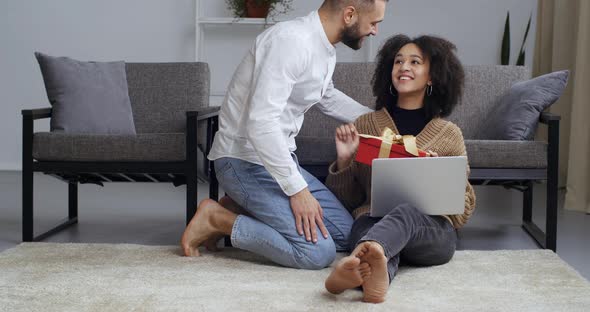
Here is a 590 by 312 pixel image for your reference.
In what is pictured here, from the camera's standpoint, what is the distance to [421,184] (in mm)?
2402

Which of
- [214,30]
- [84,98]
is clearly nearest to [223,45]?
[214,30]

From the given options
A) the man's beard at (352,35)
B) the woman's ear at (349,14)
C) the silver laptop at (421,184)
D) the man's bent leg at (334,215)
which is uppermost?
the woman's ear at (349,14)

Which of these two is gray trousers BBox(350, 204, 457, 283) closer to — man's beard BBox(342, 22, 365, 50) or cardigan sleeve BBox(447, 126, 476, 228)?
cardigan sleeve BBox(447, 126, 476, 228)

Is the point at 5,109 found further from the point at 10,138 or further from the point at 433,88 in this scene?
the point at 433,88

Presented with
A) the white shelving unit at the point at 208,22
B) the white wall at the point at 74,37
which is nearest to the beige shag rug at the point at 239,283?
the white shelving unit at the point at 208,22

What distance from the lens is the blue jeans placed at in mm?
2477

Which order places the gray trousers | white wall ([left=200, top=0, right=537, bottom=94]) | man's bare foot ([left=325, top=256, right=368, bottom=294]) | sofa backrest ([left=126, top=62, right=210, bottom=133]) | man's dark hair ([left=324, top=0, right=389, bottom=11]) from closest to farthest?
man's bare foot ([left=325, top=256, right=368, bottom=294]), the gray trousers, man's dark hair ([left=324, top=0, right=389, bottom=11]), sofa backrest ([left=126, top=62, right=210, bottom=133]), white wall ([left=200, top=0, right=537, bottom=94])

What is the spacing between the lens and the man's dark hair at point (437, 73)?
2.69 m

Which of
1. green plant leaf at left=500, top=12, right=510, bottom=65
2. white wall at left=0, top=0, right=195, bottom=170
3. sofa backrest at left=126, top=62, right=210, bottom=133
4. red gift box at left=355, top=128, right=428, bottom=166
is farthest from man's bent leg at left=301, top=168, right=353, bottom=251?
white wall at left=0, top=0, right=195, bottom=170

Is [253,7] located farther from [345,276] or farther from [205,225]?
[345,276]

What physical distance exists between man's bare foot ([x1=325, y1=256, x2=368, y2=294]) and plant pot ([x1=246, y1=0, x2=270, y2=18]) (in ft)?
12.0

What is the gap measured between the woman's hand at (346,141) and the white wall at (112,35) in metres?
3.18

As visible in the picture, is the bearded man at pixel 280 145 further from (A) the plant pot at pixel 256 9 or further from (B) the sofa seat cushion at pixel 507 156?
(A) the plant pot at pixel 256 9

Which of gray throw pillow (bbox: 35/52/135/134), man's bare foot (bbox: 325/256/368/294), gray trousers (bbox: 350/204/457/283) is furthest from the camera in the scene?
gray throw pillow (bbox: 35/52/135/134)
